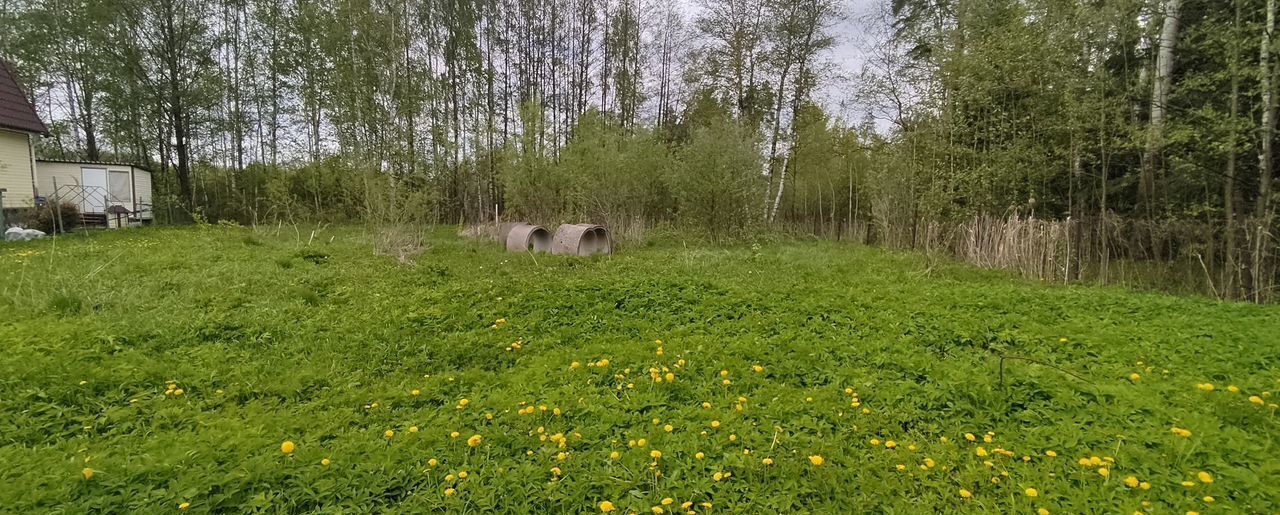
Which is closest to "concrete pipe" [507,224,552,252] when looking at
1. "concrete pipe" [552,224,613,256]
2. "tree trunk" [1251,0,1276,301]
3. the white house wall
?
"concrete pipe" [552,224,613,256]

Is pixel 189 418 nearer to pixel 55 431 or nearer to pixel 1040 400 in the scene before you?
pixel 55 431

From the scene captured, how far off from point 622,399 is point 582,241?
21.2 feet

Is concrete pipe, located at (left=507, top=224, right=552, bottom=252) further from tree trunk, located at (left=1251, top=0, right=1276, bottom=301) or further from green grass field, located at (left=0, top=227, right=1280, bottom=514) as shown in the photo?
tree trunk, located at (left=1251, top=0, right=1276, bottom=301)

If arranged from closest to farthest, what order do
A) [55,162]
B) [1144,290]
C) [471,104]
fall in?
[1144,290] → [55,162] → [471,104]

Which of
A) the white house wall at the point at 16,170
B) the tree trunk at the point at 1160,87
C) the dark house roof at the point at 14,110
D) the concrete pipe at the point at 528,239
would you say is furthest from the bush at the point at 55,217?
the tree trunk at the point at 1160,87

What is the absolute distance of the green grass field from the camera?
2.19 metres

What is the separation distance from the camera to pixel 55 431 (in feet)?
8.46

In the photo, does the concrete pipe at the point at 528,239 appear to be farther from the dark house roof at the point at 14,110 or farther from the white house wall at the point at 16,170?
the dark house roof at the point at 14,110

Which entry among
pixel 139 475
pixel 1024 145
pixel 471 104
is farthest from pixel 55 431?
pixel 471 104

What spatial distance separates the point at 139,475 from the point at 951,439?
12.3 ft

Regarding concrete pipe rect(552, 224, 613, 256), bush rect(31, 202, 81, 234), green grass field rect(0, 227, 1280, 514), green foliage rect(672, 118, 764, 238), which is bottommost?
green grass field rect(0, 227, 1280, 514)

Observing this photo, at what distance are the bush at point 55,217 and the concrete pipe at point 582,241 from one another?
39.4 ft

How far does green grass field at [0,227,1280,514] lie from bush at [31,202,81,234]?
9.76m

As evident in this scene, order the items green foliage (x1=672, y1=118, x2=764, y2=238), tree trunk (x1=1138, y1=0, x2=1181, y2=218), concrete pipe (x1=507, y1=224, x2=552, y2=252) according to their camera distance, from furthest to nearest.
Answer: green foliage (x1=672, y1=118, x2=764, y2=238) < concrete pipe (x1=507, y1=224, x2=552, y2=252) < tree trunk (x1=1138, y1=0, x2=1181, y2=218)
